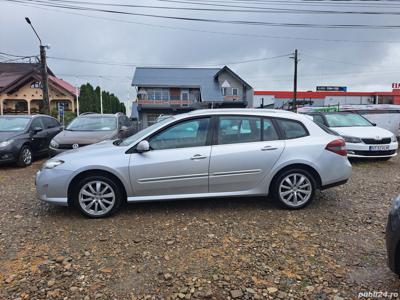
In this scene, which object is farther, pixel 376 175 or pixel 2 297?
pixel 376 175

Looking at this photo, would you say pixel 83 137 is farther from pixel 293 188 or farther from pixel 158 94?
pixel 158 94

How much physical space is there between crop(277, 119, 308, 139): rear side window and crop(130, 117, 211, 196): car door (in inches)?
45.4

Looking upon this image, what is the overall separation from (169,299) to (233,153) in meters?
2.24

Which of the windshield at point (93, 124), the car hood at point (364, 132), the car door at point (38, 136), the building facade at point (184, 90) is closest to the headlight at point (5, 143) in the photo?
the car door at point (38, 136)

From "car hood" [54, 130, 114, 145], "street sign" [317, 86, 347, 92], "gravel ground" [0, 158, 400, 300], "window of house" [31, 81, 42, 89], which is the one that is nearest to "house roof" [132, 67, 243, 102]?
"window of house" [31, 81, 42, 89]

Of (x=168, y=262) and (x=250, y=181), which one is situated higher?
(x=250, y=181)

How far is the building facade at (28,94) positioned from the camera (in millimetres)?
33531

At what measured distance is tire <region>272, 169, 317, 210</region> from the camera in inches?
178

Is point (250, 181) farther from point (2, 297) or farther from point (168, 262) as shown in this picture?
point (2, 297)

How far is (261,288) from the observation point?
9.07 ft

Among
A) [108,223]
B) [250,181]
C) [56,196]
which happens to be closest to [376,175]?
[250,181]

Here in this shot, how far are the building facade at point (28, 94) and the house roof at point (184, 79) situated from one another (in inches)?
327

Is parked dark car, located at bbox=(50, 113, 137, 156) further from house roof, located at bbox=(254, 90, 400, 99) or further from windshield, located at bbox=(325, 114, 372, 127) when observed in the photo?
house roof, located at bbox=(254, 90, 400, 99)

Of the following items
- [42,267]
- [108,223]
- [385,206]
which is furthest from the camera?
[385,206]
